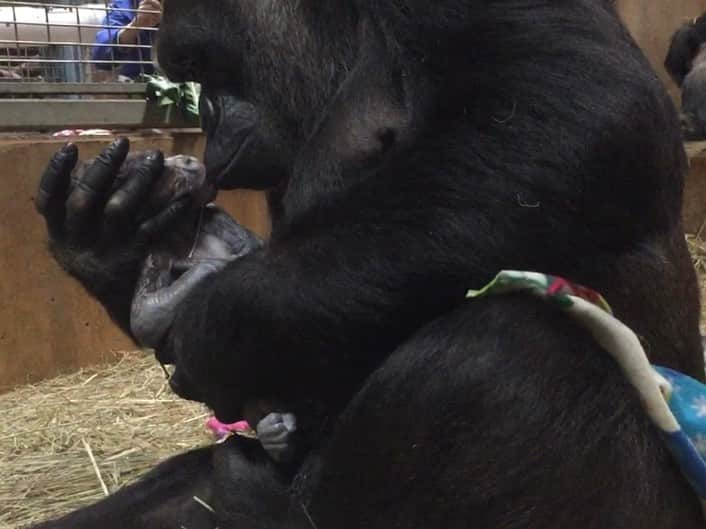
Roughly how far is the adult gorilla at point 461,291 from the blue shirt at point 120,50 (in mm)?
3150

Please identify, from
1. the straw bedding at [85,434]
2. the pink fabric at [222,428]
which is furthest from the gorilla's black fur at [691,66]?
the pink fabric at [222,428]

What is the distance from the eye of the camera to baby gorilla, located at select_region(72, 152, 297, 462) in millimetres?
1662

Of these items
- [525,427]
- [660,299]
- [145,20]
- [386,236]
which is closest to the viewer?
[525,427]

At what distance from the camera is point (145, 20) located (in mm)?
4629

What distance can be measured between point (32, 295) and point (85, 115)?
805 mm

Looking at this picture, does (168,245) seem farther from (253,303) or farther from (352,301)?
(352,301)

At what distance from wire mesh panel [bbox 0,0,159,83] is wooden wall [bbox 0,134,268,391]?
0.88 m

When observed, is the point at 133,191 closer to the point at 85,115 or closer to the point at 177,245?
the point at 177,245

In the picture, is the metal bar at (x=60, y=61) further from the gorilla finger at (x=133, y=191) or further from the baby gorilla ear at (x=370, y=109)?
the baby gorilla ear at (x=370, y=109)

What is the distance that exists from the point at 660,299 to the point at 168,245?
80cm

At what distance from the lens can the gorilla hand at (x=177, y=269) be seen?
65.2 inches

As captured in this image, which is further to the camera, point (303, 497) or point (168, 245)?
point (168, 245)

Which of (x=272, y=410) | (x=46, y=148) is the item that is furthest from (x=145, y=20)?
(x=272, y=410)

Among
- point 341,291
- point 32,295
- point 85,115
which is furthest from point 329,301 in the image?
point 85,115
